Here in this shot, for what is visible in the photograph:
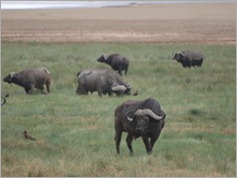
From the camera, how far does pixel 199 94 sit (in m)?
20.3

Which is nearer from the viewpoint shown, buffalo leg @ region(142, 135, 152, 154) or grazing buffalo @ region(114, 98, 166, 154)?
grazing buffalo @ region(114, 98, 166, 154)

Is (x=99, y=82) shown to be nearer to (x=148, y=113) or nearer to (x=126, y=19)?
(x=148, y=113)

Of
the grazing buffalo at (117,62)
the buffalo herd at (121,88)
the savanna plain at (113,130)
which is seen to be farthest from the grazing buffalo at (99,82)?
the grazing buffalo at (117,62)

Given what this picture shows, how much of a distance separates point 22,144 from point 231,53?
83.7 ft

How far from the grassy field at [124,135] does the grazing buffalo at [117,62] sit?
38 cm

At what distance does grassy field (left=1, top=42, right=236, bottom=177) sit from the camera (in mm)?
9555

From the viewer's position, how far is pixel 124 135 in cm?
1410

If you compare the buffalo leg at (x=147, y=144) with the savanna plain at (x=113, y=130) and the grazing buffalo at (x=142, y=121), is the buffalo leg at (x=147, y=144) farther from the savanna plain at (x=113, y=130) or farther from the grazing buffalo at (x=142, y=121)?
the savanna plain at (x=113, y=130)

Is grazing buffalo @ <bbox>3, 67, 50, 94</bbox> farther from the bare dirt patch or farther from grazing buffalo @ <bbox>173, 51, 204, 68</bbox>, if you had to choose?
the bare dirt patch

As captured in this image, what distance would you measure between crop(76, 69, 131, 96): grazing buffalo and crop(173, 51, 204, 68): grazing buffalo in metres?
9.65

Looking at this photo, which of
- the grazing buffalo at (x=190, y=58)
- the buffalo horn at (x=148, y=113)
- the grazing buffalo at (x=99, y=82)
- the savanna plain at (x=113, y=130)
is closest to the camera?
the savanna plain at (x=113, y=130)

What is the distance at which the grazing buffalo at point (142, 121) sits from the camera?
Result: 11.2m

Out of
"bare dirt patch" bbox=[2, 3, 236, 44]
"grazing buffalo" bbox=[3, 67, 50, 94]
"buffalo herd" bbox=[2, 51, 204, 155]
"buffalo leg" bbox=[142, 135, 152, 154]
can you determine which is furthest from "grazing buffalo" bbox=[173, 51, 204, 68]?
"bare dirt patch" bbox=[2, 3, 236, 44]

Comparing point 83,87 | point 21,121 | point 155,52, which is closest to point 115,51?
point 155,52
